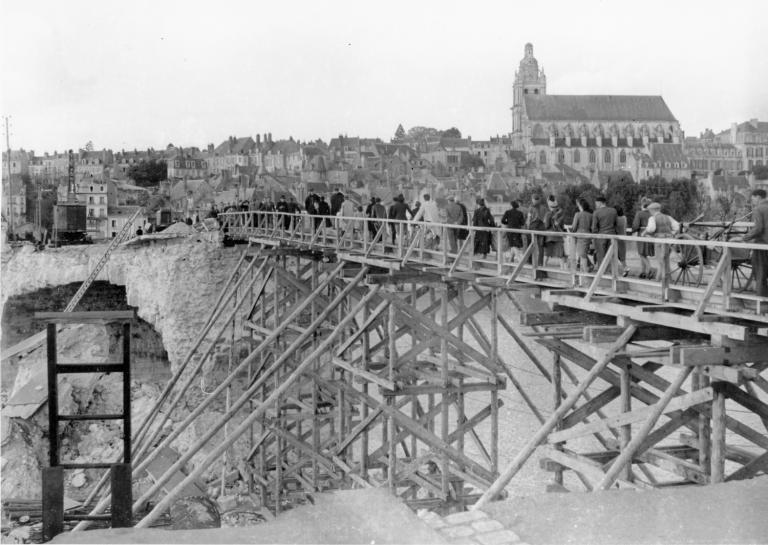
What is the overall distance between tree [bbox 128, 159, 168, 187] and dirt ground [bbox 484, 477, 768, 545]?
10197 centimetres

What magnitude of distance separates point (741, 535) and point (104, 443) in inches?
913

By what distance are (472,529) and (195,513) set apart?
15312 mm

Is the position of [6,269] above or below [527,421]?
above

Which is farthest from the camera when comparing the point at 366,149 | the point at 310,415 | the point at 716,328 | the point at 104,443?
the point at 366,149

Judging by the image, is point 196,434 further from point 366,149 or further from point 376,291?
point 366,149

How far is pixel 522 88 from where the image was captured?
5832 inches

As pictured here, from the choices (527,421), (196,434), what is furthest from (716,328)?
(527,421)

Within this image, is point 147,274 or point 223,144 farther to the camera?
point 223,144

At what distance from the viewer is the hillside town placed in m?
88.8

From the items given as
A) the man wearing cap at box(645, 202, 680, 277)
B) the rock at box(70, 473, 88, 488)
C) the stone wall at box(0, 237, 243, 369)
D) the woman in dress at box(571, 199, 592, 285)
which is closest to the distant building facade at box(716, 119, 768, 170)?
the stone wall at box(0, 237, 243, 369)

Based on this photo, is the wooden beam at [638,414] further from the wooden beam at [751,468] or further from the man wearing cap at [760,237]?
the man wearing cap at [760,237]

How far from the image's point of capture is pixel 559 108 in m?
145

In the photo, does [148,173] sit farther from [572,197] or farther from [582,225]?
[582,225]

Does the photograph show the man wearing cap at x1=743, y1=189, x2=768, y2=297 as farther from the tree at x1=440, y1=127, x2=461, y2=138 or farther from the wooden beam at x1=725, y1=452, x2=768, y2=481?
the tree at x1=440, y1=127, x2=461, y2=138
